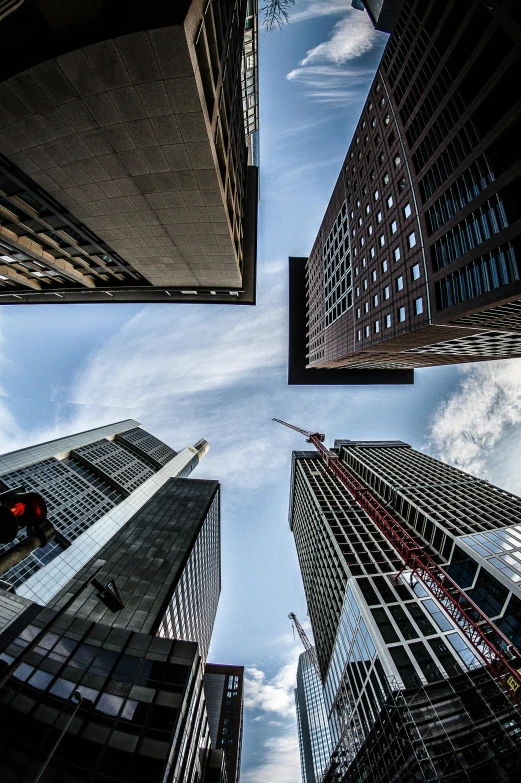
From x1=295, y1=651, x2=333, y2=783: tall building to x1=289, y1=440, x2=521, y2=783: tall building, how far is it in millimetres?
98014

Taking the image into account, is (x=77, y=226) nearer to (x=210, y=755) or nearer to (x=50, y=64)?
(x=50, y=64)

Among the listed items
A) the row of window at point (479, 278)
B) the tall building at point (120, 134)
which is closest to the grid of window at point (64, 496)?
the tall building at point (120, 134)

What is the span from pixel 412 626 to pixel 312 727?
158 m

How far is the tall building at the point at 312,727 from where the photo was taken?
424 ft

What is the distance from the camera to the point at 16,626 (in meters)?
27.2

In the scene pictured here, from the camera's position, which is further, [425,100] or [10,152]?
[425,100]

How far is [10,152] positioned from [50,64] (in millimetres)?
5217

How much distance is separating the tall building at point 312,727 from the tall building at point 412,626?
322 ft

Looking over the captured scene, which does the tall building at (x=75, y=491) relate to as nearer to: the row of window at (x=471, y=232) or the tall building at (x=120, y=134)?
the tall building at (x=120, y=134)

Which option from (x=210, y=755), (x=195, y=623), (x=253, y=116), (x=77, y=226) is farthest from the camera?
(x=195, y=623)

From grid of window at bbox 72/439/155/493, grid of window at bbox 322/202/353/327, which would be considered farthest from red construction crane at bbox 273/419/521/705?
grid of window at bbox 72/439/155/493

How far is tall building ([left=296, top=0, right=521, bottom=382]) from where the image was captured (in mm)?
23141

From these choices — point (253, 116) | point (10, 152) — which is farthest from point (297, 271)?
point (10, 152)

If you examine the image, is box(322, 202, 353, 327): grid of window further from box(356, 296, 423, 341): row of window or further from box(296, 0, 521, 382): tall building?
box(356, 296, 423, 341): row of window
